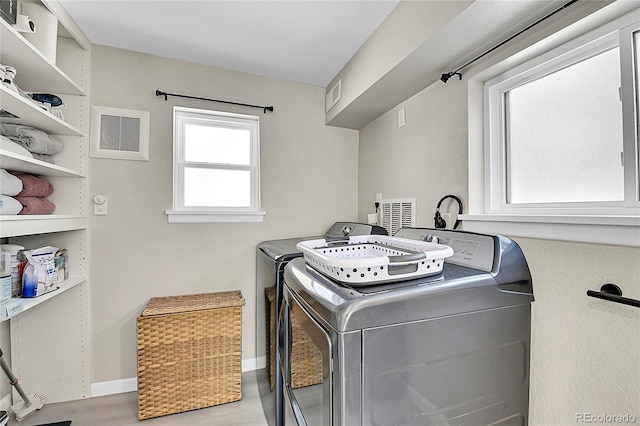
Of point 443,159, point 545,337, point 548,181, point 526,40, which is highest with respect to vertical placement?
point 526,40

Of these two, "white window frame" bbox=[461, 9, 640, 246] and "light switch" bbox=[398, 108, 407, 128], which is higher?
"light switch" bbox=[398, 108, 407, 128]

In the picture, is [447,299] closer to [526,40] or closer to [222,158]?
[526,40]

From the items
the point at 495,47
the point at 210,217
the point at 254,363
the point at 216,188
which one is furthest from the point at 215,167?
the point at 495,47

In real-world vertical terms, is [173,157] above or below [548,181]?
above

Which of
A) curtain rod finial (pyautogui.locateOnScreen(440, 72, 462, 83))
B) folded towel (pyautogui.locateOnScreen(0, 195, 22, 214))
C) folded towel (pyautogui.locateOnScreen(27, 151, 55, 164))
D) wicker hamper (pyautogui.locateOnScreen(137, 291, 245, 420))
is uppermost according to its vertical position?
curtain rod finial (pyautogui.locateOnScreen(440, 72, 462, 83))

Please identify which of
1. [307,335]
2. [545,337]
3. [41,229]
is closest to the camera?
[307,335]

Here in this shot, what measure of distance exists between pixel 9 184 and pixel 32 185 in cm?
24

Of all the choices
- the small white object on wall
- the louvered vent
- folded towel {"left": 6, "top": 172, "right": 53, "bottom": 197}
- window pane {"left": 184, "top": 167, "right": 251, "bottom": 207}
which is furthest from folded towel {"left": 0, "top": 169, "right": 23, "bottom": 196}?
the louvered vent

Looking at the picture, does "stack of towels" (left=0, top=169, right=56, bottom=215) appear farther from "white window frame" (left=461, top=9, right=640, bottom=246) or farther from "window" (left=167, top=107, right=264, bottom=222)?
"white window frame" (left=461, top=9, right=640, bottom=246)

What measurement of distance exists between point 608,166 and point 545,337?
2.32 feet

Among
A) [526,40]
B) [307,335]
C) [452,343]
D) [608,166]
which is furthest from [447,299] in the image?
[526,40]

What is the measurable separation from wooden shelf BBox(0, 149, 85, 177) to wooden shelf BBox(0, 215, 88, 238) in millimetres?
275

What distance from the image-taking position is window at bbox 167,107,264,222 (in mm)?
2178

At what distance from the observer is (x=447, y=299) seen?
0.85m
